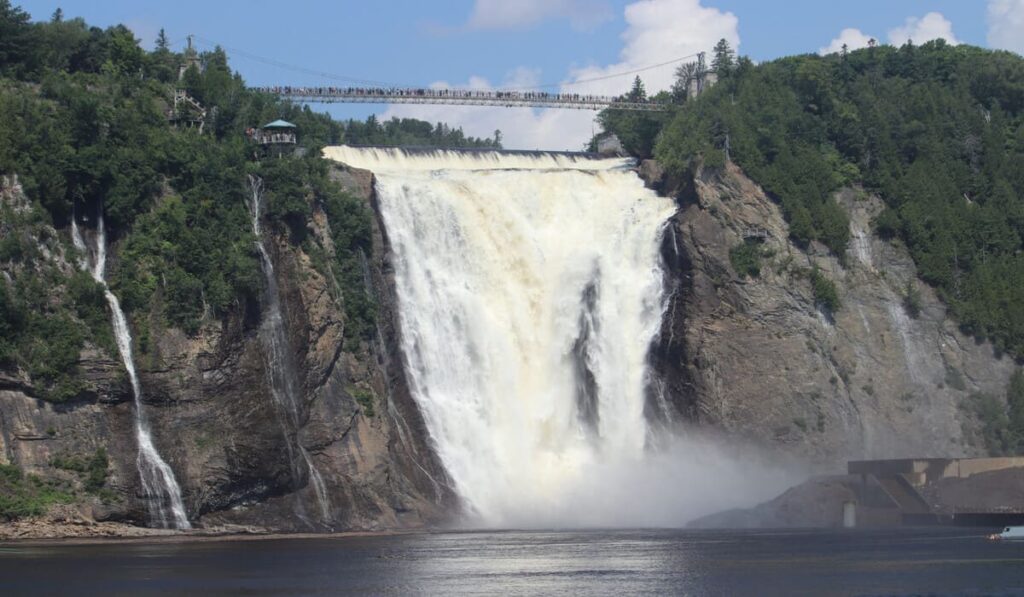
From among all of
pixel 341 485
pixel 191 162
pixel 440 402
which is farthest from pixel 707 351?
pixel 191 162

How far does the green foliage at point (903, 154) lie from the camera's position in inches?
5037

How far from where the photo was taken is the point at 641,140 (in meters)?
139

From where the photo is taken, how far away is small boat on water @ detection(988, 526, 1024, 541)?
314 ft

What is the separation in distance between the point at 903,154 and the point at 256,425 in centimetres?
6575

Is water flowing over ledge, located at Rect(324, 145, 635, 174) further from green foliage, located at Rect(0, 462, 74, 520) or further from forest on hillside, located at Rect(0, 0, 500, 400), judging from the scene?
green foliage, located at Rect(0, 462, 74, 520)

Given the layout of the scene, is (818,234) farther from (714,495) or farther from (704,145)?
(714,495)

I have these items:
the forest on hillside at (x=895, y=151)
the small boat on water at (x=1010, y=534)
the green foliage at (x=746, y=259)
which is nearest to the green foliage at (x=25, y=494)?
the small boat on water at (x=1010, y=534)

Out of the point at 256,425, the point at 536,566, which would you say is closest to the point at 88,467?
the point at 256,425

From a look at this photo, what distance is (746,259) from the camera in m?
122

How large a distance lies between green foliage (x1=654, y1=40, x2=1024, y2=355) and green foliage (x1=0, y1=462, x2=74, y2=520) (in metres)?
56.0

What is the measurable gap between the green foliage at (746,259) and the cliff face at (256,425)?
26.9 meters

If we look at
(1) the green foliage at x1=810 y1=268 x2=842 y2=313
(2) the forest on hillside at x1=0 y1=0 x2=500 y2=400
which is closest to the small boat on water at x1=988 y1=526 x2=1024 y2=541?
(1) the green foliage at x1=810 y1=268 x2=842 y2=313

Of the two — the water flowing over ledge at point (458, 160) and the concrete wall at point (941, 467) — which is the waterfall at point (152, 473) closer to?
the water flowing over ledge at point (458, 160)

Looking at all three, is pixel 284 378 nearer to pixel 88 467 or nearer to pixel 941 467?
pixel 88 467
